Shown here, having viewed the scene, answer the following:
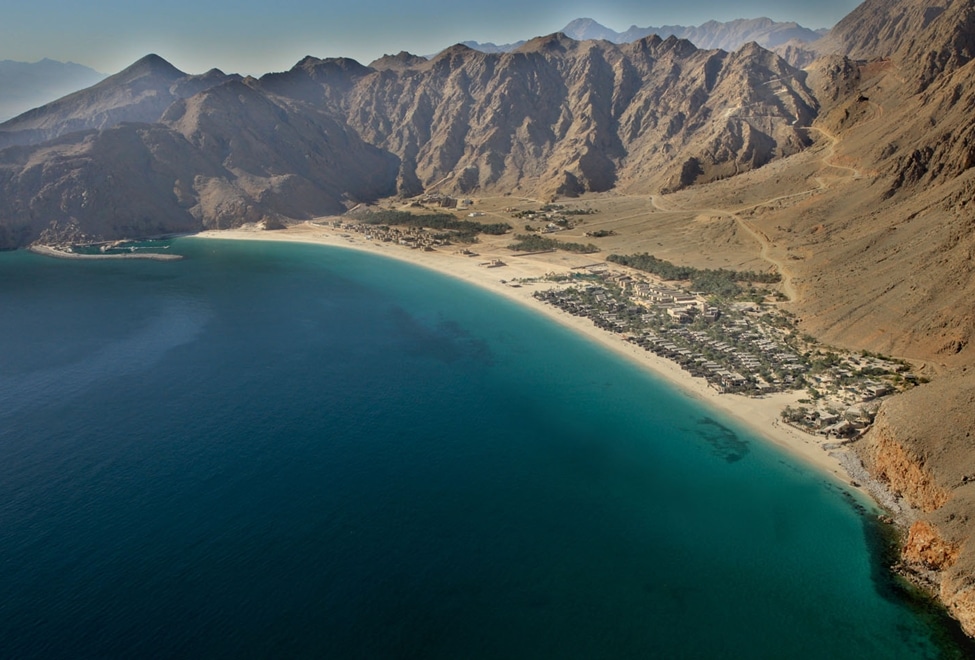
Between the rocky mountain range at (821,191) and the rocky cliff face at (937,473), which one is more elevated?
the rocky mountain range at (821,191)

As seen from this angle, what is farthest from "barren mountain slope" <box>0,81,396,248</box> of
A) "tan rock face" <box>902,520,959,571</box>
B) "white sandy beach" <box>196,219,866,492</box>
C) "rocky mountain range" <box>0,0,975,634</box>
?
"tan rock face" <box>902,520,959,571</box>

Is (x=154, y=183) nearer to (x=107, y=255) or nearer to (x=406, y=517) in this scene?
(x=107, y=255)

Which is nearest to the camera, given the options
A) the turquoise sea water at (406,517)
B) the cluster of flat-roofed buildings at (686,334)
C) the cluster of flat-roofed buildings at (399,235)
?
the turquoise sea water at (406,517)

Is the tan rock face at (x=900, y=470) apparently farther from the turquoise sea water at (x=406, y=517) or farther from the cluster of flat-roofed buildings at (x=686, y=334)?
the cluster of flat-roofed buildings at (x=686, y=334)

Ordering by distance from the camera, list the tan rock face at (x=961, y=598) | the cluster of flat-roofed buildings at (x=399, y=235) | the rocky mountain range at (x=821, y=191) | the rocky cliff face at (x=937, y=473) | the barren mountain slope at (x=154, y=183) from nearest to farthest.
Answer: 1. the tan rock face at (x=961, y=598)
2. the rocky cliff face at (x=937, y=473)
3. the rocky mountain range at (x=821, y=191)
4. the cluster of flat-roofed buildings at (x=399, y=235)
5. the barren mountain slope at (x=154, y=183)

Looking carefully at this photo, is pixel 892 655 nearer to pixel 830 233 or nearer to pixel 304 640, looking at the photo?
pixel 304 640

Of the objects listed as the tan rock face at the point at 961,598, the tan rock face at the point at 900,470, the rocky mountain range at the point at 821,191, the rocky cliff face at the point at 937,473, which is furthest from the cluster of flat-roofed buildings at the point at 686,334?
the tan rock face at the point at 961,598

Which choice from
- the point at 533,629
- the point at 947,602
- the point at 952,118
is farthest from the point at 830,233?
the point at 533,629
